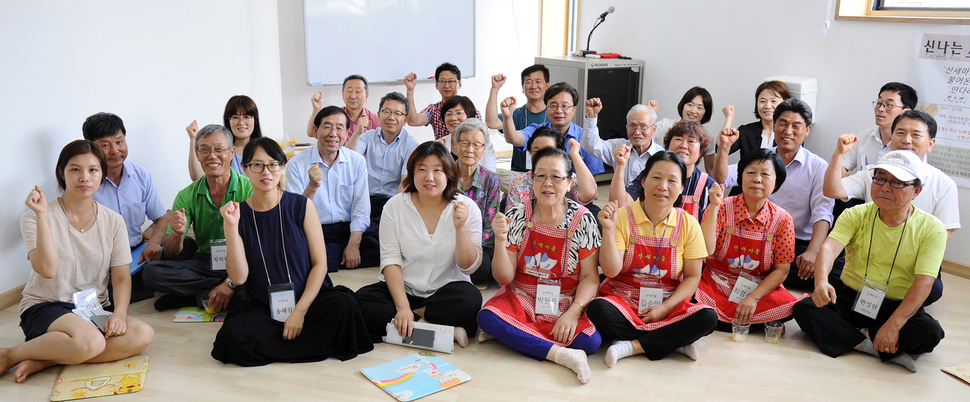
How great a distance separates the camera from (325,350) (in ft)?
9.52

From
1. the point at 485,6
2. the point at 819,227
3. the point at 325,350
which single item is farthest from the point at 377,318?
the point at 485,6

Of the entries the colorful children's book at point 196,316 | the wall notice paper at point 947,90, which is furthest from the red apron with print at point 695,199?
the colorful children's book at point 196,316

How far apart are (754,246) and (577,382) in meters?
1.10

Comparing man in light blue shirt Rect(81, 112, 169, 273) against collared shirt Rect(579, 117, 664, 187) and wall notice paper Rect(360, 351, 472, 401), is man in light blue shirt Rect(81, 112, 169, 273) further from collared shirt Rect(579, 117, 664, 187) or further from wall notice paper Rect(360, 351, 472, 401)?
collared shirt Rect(579, 117, 664, 187)

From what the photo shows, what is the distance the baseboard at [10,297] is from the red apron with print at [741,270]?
3.28 m

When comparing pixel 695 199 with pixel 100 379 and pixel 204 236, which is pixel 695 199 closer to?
pixel 204 236

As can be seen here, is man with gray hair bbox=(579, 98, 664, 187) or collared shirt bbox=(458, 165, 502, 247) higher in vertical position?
man with gray hair bbox=(579, 98, 664, 187)

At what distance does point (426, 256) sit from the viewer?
10.2 feet

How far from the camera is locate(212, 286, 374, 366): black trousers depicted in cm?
283

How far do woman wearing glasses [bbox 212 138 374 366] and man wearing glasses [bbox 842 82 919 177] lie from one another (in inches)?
119

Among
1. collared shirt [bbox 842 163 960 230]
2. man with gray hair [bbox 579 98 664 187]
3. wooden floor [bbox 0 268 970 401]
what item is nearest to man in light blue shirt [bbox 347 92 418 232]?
man with gray hair [bbox 579 98 664 187]

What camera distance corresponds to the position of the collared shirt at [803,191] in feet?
12.5

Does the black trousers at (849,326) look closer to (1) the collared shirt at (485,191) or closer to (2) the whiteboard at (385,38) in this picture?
(1) the collared shirt at (485,191)

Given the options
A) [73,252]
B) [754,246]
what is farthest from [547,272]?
[73,252]
